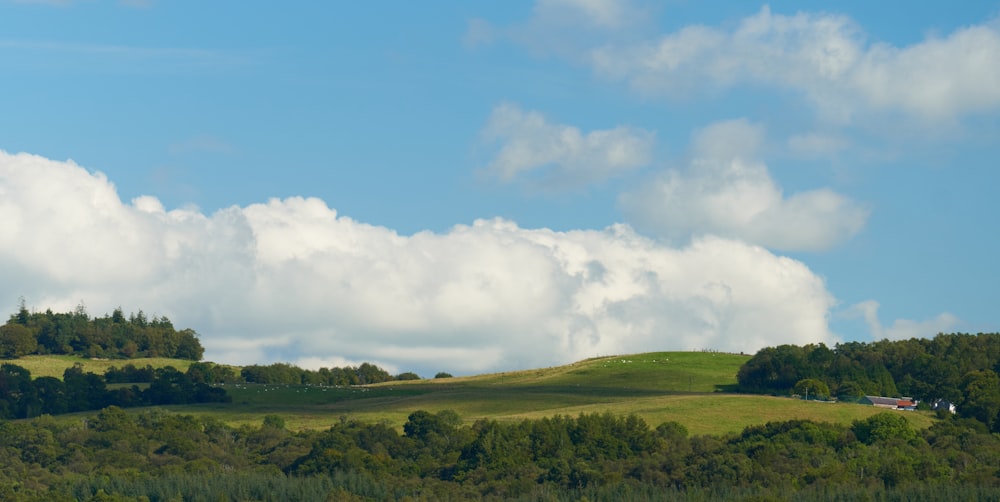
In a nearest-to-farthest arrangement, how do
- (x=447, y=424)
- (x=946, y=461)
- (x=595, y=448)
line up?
1. (x=946, y=461)
2. (x=595, y=448)
3. (x=447, y=424)

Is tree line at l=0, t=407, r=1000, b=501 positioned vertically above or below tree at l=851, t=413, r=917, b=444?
below

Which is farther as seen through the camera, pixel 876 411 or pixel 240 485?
pixel 876 411

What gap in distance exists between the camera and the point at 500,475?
17050 centimetres

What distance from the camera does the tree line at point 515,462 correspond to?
157 meters

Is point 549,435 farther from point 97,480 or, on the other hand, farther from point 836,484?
point 97,480

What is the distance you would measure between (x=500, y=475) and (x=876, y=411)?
52.9 metres

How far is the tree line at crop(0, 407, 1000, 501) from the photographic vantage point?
157375 millimetres

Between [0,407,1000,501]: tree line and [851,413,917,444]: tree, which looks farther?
[851,413,917,444]: tree

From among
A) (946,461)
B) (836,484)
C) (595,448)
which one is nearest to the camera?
(836,484)

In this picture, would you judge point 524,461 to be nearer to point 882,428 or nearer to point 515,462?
point 515,462

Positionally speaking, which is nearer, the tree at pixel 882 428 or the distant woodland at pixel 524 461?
the distant woodland at pixel 524 461

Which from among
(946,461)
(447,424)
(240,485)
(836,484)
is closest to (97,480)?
(240,485)

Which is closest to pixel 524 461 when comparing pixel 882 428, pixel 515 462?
pixel 515 462

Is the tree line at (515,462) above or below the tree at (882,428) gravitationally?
below
